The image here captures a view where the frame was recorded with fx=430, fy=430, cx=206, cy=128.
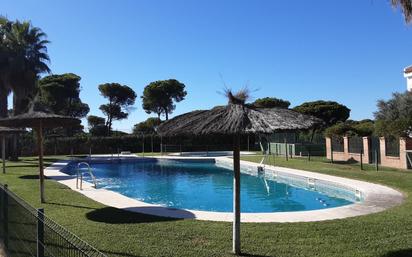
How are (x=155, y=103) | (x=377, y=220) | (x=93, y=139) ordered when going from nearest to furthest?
(x=377, y=220), (x=93, y=139), (x=155, y=103)

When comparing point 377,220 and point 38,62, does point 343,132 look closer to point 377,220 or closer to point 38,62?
point 377,220

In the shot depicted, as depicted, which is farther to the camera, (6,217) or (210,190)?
(210,190)

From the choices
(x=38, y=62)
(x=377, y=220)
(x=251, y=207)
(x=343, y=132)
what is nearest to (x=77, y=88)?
(x=38, y=62)

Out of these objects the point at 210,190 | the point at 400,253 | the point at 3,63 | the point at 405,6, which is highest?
the point at 3,63

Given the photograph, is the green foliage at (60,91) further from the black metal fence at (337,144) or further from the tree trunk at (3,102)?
the black metal fence at (337,144)

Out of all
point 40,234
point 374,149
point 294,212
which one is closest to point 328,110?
point 374,149

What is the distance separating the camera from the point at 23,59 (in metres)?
33.8

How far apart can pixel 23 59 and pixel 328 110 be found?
34.7 meters

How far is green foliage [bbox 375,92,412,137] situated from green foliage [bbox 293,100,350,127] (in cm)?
2477

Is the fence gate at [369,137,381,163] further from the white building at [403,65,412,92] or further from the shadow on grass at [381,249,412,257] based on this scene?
the shadow on grass at [381,249,412,257]

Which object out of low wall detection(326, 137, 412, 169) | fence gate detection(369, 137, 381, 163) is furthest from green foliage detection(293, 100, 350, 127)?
fence gate detection(369, 137, 381, 163)

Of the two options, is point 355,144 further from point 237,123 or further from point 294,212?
point 237,123

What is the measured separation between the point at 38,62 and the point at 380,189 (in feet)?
97.0

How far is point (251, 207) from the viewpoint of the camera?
1509 centimetres
